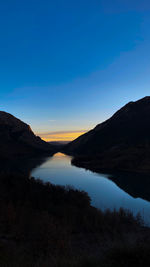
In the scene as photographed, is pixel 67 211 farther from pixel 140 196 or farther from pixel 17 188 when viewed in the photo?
pixel 140 196

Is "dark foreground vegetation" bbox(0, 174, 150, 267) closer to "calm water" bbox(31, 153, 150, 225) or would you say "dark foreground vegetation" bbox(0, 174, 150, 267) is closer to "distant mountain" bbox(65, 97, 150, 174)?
"calm water" bbox(31, 153, 150, 225)

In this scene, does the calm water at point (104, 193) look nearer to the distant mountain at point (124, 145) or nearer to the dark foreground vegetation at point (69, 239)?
the dark foreground vegetation at point (69, 239)

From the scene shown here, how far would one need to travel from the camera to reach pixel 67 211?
14367 millimetres

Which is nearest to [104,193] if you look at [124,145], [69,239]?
[69,239]


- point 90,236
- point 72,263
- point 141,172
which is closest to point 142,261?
point 72,263

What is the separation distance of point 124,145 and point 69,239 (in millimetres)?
86652

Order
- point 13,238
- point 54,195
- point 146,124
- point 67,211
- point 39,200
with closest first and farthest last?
point 13,238
point 67,211
point 39,200
point 54,195
point 146,124

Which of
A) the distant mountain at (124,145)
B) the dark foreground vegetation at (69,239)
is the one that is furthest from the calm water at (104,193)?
the distant mountain at (124,145)

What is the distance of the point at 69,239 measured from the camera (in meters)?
8.62

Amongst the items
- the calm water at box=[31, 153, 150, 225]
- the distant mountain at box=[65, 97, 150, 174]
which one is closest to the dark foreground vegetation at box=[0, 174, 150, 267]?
the calm water at box=[31, 153, 150, 225]

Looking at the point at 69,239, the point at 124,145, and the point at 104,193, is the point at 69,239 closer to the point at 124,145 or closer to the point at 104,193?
the point at 104,193

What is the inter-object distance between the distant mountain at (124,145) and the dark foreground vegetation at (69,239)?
139 ft

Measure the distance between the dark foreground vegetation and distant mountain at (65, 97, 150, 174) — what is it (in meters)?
42.5

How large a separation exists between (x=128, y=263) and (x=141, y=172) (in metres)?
48.2
